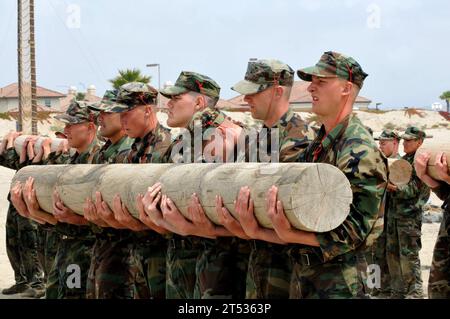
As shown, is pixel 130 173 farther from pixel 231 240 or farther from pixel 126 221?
pixel 231 240

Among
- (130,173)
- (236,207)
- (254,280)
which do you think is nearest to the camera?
(236,207)

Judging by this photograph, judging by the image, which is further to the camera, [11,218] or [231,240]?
[11,218]

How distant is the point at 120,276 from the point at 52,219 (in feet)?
2.52

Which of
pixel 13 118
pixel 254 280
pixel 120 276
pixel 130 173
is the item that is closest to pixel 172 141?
pixel 130 173

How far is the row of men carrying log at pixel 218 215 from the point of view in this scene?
493cm

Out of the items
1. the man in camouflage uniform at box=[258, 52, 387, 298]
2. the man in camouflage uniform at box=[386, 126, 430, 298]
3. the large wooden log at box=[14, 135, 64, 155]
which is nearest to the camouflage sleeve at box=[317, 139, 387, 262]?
the man in camouflage uniform at box=[258, 52, 387, 298]

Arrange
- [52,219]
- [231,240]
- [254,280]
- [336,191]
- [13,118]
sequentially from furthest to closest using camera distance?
[13,118]
[52,219]
[231,240]
[254,280]
[336,191]

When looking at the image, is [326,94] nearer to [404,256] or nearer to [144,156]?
[144,156]

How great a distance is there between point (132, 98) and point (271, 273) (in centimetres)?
236

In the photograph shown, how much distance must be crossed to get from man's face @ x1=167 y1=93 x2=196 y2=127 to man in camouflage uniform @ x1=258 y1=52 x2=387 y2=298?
1.69 metres

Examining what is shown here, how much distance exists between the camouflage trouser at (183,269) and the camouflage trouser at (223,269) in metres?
0.23

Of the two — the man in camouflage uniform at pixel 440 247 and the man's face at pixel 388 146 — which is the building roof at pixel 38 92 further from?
the man in camouflage uniform at pixel 440 247

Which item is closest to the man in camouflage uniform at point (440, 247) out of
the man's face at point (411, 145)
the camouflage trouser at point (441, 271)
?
the camouflage trouser at point (441, 271)

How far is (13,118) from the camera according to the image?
53.4m
